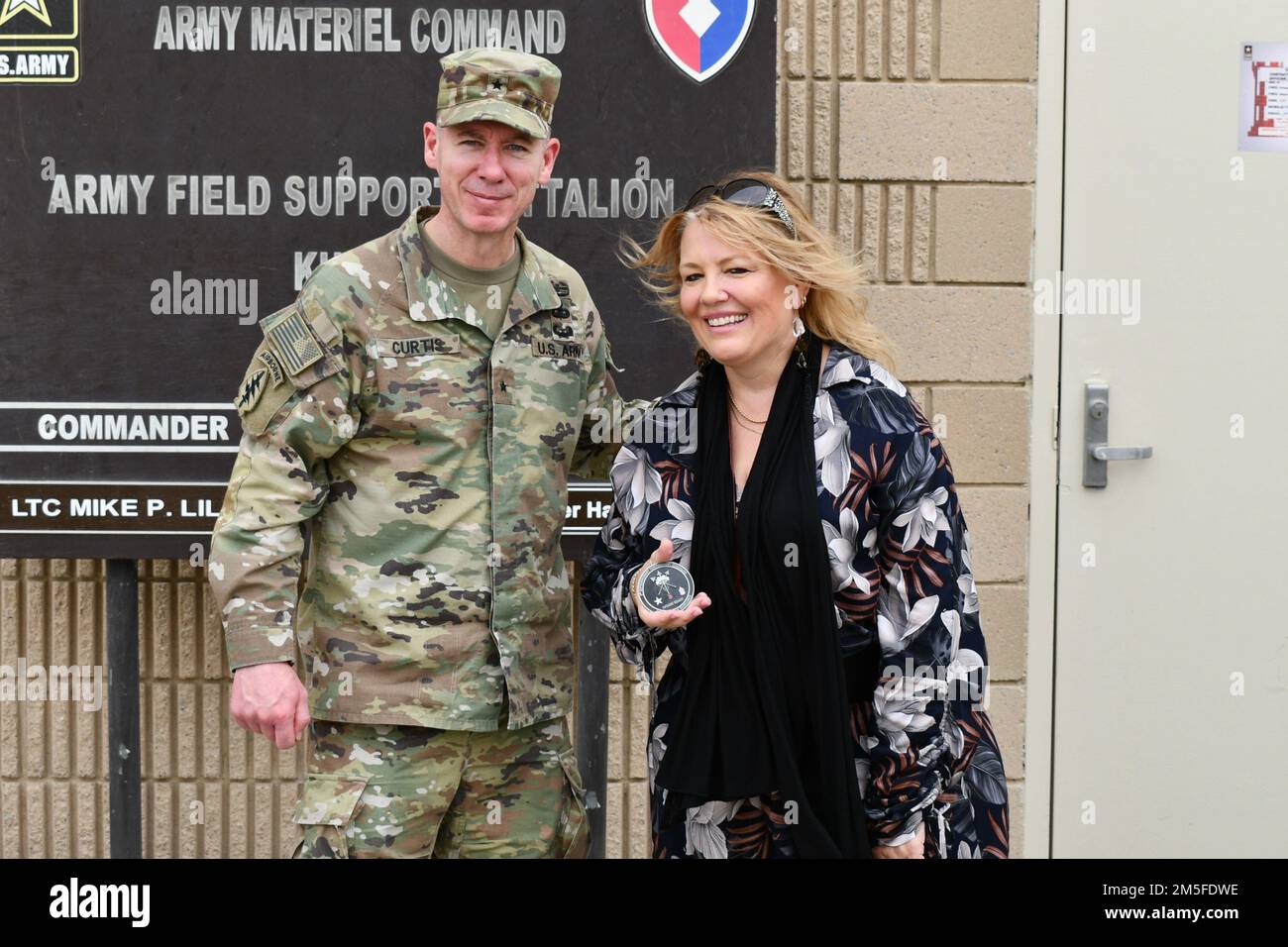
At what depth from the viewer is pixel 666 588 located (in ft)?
7.26

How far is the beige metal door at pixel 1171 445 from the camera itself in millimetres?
3709

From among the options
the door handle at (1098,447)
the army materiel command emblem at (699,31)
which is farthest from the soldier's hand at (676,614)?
the door handle at (1098,447)

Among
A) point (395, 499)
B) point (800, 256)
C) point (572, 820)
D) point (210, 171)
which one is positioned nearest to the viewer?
point (800, 256)

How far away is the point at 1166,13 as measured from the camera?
3.68 meters

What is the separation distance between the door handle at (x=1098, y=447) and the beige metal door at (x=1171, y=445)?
2cm

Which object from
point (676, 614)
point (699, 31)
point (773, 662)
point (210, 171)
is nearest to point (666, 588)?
point (676, 614)

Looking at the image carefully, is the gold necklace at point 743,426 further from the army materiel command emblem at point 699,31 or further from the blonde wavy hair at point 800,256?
the army materiel command emblem at point 699,31

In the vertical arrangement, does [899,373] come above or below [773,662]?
above

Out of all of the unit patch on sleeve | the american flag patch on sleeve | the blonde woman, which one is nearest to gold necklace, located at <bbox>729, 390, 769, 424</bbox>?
the blonde woman

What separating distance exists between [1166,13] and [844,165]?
0.99 metres

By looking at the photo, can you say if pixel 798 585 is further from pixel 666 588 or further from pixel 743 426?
pixel 743 426

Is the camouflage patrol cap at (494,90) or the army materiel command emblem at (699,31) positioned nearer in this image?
the camouflage patrol cap at (494,90)

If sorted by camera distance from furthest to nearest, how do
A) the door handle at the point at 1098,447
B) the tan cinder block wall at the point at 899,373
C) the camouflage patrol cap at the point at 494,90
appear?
the door handle at the point at 1098,447 < the tan cinder block wall at the point at 899,373 < the camouflage patrol cap at the point at 494,90

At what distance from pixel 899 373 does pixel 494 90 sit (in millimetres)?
1568
